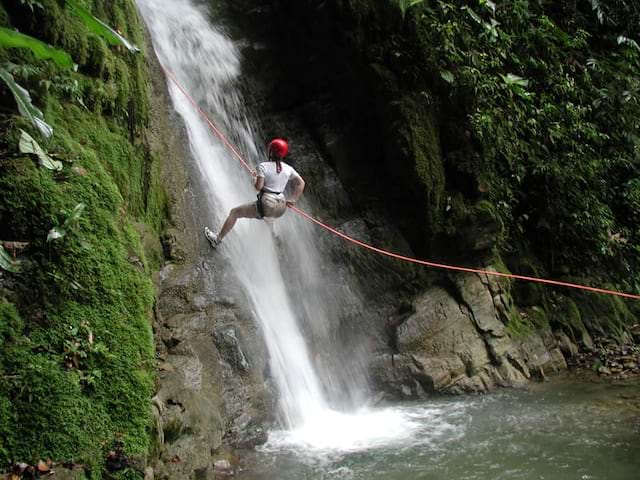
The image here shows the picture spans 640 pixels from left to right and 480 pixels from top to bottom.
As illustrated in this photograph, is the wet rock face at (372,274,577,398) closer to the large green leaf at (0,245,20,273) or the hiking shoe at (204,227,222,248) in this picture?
the hiking shoe at (204,227,222,248)

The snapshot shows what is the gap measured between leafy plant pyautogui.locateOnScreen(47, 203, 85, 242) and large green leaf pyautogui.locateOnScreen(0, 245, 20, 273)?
Answer: 0.25 meters

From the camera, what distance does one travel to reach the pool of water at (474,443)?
4836mm

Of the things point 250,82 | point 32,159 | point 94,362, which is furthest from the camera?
point 250,82

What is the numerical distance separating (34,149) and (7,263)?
89 cm

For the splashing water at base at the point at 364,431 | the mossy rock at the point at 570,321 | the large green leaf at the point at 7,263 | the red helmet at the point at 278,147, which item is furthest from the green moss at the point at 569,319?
the large green leaf at the point at 7,263

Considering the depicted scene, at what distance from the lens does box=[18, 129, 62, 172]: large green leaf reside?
138 inches

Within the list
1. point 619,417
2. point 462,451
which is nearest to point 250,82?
point 462,451

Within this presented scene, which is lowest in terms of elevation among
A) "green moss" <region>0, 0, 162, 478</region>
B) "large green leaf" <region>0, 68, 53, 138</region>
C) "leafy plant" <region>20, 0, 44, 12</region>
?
"green moss" <region>0, 0, 162, 478</region>

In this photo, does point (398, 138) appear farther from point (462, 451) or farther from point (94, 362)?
point (94, 362)

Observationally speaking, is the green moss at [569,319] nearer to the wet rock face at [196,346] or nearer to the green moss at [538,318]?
the green moss at [538,318]

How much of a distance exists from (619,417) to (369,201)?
4523 mm

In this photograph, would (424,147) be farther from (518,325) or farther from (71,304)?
(71,304)

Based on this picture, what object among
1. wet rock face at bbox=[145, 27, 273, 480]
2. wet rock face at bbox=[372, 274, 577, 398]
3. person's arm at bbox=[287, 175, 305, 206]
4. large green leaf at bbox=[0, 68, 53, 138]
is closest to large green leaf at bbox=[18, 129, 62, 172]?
large green leaf at bbox=[0, 68, 53, 138]

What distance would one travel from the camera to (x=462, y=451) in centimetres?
531
